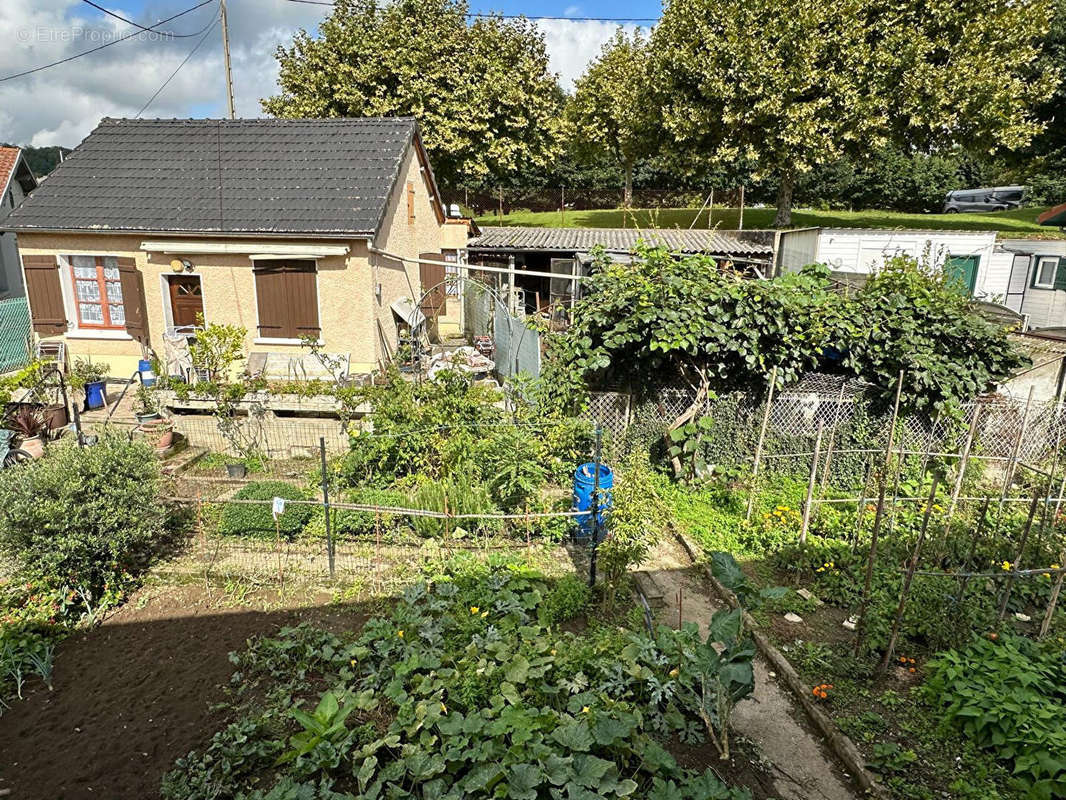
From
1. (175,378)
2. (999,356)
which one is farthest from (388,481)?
(999,356)

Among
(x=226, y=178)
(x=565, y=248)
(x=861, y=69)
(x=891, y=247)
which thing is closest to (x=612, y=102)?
(x=861, y=69)

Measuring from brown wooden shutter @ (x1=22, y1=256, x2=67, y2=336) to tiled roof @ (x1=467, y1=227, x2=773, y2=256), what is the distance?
10.6m

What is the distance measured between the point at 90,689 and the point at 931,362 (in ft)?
34.3

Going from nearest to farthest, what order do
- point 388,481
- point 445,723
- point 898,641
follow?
point 445,723 < point 898,641 < point 388,481

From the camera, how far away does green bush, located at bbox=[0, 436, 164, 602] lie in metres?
6.14

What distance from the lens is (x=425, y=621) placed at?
5621 mm

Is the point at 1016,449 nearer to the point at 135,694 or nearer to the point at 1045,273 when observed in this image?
the point at 135,694

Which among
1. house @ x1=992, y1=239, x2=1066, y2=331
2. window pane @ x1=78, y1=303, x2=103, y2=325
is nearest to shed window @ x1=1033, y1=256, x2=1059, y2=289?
house @ x1=992, y1=239, x2=1066, y2=331

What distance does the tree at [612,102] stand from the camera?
27094 mm

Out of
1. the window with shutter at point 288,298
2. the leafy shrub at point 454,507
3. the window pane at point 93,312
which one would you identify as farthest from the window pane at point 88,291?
the leafy shrub at point 454,507

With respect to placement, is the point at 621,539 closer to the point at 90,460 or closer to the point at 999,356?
the point at 90,460

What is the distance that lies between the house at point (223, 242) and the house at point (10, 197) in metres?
7.58

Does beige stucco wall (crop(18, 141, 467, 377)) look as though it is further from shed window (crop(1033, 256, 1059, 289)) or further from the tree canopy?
shed window (crop(1033, 256, 1059, 289))

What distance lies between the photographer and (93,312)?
13.6 meters
